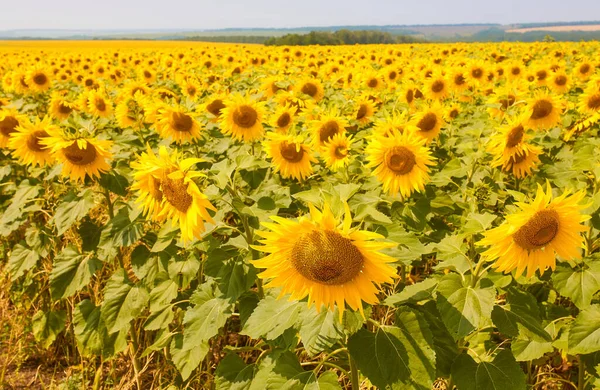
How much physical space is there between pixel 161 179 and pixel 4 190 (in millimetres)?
3663

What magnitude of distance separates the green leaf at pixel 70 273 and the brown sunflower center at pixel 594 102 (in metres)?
5.93

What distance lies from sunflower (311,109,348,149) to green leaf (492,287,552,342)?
8.62 feet

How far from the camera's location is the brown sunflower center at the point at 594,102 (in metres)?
5.50

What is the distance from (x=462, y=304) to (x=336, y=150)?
2.32 m

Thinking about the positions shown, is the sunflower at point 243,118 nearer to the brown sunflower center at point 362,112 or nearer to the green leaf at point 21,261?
the brown sunflower center at point 362,112

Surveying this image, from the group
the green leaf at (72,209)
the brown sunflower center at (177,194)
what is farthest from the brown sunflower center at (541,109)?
the green leaf at (72,209)

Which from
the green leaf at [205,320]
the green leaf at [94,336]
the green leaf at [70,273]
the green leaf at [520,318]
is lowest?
the green leaf at [94,336]

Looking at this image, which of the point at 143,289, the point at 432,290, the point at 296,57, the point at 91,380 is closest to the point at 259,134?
the point at 143,289

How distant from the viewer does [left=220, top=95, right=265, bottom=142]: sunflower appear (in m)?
4.75

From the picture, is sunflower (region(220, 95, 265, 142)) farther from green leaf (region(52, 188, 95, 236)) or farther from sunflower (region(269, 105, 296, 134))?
green leaf (region(52, 188, 95, 236))

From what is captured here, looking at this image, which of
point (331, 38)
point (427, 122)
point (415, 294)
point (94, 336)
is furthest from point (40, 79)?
point (331, 38)

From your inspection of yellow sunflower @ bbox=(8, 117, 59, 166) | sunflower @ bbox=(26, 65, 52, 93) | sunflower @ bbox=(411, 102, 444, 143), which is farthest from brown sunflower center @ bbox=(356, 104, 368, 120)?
sunflower @ bbox=(26, 65, 52, 93)

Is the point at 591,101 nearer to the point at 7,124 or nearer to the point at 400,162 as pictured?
the point at 400,162

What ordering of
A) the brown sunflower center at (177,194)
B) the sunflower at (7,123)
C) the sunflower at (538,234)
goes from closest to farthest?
1. the sunflower at (538,234)
2. the brown sunflower center at (177,194)
3. the sunflower at (7,123)
